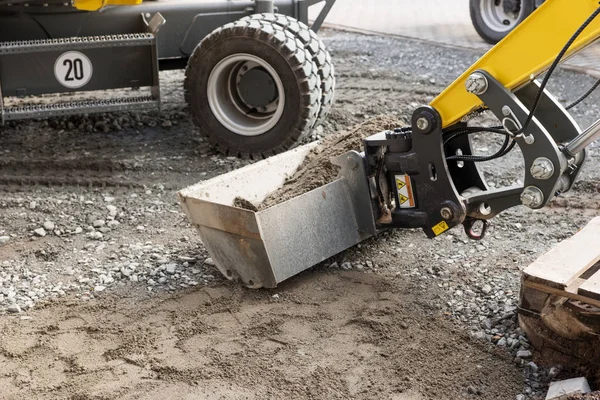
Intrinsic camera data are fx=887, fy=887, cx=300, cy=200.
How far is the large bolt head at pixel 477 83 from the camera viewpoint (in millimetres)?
3914

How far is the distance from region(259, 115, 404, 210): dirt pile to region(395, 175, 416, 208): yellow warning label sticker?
0.41 m

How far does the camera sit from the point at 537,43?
150 inches

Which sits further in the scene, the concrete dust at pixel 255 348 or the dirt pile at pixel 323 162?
the dirt pile at pixel 323 162

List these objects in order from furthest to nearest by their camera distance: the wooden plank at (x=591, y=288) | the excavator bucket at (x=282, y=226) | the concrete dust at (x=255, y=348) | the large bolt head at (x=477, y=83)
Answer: the excavator bucket at (x=282, y=226)
the large bolt head at (x=477, y=83)
the concrete dust at (x=255, y=348)
the wooden plank at (x=591, y=288)

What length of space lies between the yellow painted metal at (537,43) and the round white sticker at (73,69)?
3102 millimetres

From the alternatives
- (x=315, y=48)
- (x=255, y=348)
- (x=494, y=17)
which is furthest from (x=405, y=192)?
(x=494, y=17)

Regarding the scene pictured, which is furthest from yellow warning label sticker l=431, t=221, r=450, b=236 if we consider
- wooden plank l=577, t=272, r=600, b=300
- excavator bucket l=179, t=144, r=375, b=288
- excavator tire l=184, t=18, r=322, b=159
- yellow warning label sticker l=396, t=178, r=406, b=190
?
excavator tire l=184, t=18, r=322, b=159

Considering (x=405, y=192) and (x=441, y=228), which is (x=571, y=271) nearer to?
(x=441, y=228)

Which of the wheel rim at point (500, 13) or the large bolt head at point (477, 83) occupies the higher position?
the large bolt head at point (477, 83)

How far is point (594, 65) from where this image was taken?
919 centimetres

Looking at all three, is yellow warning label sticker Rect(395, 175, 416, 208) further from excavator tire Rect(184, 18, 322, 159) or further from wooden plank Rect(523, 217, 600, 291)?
excavator tire Rect(184, 18, 322, 159)

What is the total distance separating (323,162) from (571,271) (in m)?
1.56

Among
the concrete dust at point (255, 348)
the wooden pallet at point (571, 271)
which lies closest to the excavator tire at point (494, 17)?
the concrete dust at point (255, 348)

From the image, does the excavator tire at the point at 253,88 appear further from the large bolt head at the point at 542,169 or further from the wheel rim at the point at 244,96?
the large bolt head at the point at 542,169
